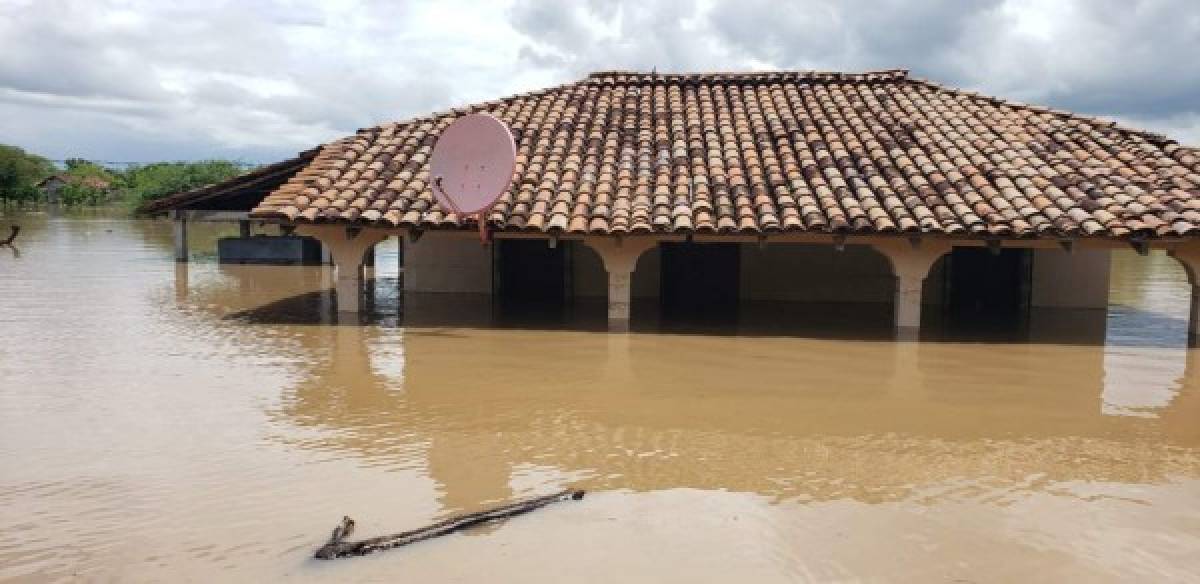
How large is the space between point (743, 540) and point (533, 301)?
1085cm

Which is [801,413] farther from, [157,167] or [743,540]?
[157,167]

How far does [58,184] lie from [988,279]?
93.3 m

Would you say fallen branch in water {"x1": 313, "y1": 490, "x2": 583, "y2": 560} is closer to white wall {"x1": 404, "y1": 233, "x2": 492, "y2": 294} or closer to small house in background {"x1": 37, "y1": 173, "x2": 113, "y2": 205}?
white wall {"x1": 404, "y1": 233, "x2": 492, "y2": 294}

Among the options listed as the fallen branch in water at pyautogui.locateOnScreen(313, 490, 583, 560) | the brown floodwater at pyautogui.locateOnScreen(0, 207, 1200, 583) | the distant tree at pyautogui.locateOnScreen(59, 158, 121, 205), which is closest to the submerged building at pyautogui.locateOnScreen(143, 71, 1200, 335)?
the brown floodwater at pyautogui.locateOnScreen(0, 207, 1200, 583)

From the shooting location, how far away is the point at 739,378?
28.0ft

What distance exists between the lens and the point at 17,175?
68.2 m

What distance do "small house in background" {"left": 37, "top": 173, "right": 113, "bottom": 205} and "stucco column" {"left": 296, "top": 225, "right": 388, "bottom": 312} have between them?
83569mm

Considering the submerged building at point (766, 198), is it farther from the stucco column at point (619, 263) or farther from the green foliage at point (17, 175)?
the green foliage at point (17, 175)

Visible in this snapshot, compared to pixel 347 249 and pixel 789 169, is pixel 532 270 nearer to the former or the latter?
pixel 347 249

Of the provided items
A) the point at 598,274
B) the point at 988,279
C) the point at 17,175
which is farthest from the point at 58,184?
the point at 988,279

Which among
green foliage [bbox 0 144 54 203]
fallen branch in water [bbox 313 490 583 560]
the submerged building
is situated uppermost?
green foliage [bbox 0 144 54 203]

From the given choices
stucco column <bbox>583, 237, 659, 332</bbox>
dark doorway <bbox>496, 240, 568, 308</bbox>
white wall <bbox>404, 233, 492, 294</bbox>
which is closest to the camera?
stucco column <bbox>583, 237, 659, 332</bbox>

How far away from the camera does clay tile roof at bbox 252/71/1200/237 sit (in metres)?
10.3

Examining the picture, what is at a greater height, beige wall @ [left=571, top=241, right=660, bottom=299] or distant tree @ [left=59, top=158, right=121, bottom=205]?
distant tree @ [left=59, top=158, right=121, bottom=205]
